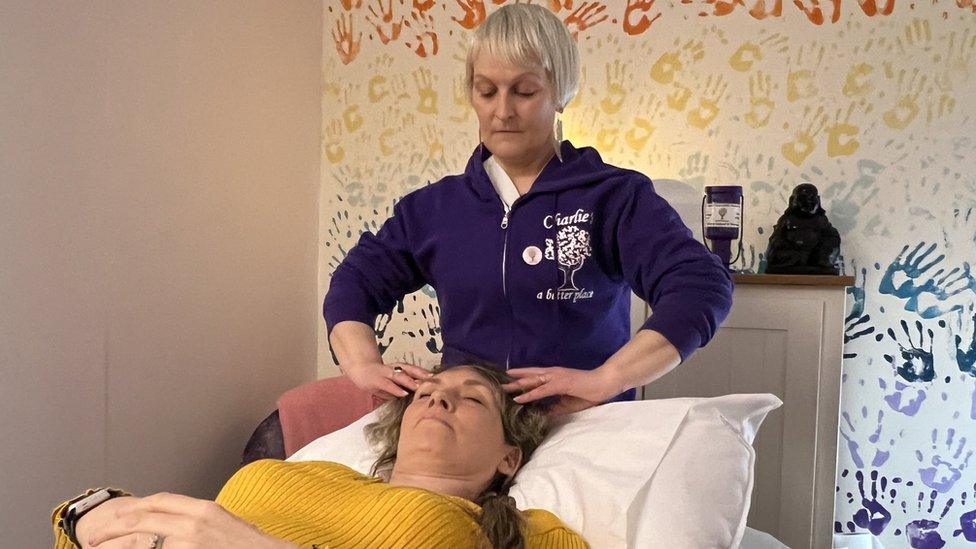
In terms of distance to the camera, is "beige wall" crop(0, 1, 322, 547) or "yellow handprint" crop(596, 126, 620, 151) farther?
"yellow handprint" crop(596, 126, 620, 151)

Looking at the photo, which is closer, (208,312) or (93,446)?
(93,446)

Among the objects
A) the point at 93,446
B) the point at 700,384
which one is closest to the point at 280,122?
the point at 93,446

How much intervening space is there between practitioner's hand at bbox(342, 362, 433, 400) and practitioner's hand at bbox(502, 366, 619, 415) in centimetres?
16

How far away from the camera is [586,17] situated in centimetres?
275

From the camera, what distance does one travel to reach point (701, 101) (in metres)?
2.67

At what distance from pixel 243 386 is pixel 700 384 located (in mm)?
1409

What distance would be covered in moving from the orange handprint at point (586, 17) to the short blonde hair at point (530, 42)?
137cm

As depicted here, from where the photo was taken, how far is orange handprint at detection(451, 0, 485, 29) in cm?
284

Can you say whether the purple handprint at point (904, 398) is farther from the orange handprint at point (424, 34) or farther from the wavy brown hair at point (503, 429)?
the orange handprint at point (424, 34)

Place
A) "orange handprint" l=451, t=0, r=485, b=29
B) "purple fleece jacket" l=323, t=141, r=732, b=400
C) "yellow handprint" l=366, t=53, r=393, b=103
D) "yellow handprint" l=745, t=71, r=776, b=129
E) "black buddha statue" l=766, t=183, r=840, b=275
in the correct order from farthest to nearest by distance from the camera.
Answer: "yellow handprint" l=366, t=53, r=393, b=103, "orange handprint" l=451, t=0, r=485, b=29, "yellow handprint" l=745, t=71, r=776, b=129, "black buddha statue" l=766, t=183, r=840, b=275, "purple fleece jacket" l=323, t=141, r=732, b=400

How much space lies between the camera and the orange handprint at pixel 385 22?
116 inches

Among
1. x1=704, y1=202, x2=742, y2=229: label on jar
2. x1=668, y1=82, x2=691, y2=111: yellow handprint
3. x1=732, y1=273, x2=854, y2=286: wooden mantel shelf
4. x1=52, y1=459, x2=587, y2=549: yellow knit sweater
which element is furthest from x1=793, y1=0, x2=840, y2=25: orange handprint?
x1=52, y1=459, x2=587, y2=549: yellow knit sweater

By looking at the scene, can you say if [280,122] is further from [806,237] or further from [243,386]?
[806,237]

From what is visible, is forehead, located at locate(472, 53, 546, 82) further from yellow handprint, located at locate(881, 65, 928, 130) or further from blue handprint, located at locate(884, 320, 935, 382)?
blue handprint, located at locate(884, 320, 935, 382)
